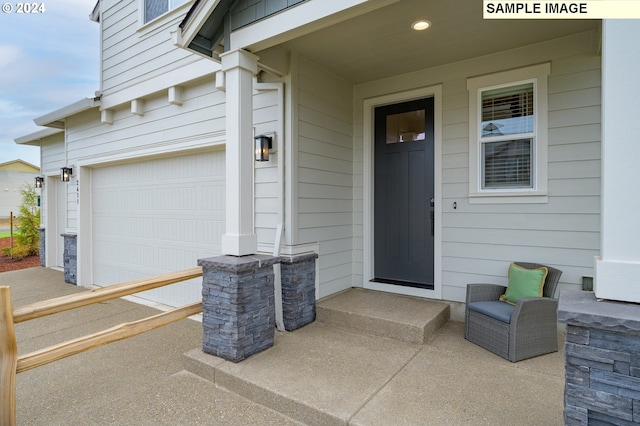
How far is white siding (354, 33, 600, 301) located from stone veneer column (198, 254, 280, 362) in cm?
210

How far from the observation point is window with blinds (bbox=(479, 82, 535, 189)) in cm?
343

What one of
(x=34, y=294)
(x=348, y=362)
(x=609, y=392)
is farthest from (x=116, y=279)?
(x=609, y=392)

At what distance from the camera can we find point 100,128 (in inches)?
239

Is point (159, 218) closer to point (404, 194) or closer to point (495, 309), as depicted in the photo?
point (404, 194)

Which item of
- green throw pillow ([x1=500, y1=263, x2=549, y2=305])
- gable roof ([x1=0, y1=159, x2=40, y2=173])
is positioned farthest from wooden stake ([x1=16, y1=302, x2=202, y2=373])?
gable roof ([x1=0, y1=159, x2=40, y2=173])

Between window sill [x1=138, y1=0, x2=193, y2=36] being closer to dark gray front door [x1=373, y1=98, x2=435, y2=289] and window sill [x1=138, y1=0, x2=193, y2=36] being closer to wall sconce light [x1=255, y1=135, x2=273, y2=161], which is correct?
wall sconce light [x1=255, y1=135, x2=273, y2=161]

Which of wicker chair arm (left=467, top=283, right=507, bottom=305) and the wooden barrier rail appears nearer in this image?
the wooden barrier rail

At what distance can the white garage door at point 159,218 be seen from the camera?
4578 mm

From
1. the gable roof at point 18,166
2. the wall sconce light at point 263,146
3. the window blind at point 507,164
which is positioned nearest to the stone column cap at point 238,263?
the wall sconce light at point 263,146

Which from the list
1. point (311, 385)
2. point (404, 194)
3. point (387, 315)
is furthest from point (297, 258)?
point (404, 194)

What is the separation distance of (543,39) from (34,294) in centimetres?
793

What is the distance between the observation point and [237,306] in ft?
9.10

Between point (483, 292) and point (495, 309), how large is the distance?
31 centimetres

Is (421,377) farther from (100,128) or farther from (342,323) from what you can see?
(100,128)
